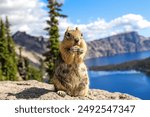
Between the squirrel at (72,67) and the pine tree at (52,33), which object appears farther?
the pine tree at (52,33)

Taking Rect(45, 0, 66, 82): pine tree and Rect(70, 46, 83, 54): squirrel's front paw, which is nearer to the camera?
Rect(70, 46, 83, 54): squirrel's front paw

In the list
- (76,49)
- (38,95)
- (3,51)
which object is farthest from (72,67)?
(3,51)

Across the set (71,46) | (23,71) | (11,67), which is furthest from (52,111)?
(23,71)

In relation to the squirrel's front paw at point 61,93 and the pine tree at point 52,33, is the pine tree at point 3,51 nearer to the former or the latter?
the pine tree at point 52,33

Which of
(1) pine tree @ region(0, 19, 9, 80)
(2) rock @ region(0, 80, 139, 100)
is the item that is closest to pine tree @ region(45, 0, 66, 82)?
(1) pine tree @ region(0, 19, 9, 80)

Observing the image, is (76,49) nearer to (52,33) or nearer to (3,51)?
(52,33)

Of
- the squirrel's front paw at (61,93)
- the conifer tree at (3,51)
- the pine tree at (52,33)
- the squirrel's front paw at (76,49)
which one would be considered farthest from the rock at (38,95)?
the conifer tree at (3,51)

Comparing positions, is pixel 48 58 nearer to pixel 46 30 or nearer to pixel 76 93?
pixel 46 30

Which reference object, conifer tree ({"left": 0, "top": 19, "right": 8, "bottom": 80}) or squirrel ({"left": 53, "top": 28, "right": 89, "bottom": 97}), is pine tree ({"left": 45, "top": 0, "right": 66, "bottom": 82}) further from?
squirrel ({"left": 53, "top": 28, "right": 89, "bottom": 97})
